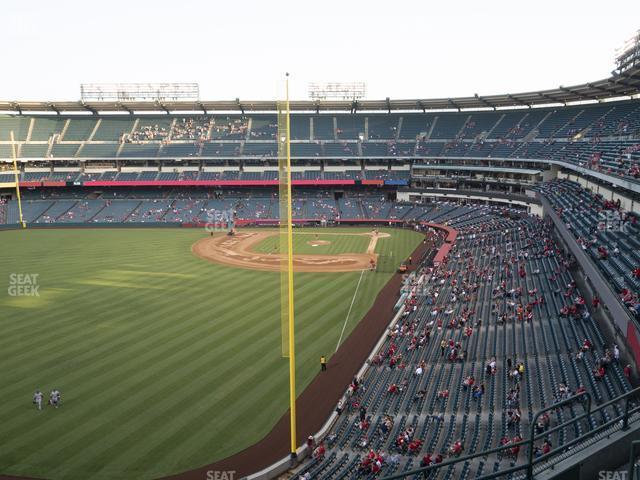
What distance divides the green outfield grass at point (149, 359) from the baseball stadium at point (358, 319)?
131 millimetres

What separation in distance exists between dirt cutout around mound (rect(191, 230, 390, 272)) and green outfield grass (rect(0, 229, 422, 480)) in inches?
96.0

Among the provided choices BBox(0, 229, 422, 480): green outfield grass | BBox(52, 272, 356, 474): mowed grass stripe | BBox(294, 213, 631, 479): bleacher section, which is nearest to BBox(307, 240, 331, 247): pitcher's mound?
BBox(0, 229, 422, 480): green outfield grass

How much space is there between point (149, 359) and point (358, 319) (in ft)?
44.3

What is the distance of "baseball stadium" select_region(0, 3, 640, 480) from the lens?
16.2 metres

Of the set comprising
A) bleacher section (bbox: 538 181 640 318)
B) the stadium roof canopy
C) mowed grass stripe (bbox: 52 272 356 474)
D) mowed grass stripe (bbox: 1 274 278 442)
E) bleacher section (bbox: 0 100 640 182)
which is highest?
the stadium roof canopy

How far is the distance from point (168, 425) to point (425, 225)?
174 feet

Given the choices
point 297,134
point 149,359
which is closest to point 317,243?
point 149,359

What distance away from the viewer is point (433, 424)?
17609mm

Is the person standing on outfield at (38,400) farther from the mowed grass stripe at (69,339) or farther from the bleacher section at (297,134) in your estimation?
the bleacher section at (297,134)

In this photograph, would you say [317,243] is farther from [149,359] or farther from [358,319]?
[149,359]

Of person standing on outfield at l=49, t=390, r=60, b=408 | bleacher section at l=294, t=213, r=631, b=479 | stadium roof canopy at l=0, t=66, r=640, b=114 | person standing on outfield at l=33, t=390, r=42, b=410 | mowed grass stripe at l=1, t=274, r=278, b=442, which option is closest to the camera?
bleacher section at l=294, t=213, r=631, b=479

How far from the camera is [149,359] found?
24.3m

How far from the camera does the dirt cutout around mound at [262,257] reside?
45688 millimetres

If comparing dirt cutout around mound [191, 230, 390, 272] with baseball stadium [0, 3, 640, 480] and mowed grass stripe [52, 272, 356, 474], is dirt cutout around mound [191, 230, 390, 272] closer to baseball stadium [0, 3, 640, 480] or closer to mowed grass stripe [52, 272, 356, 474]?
baseball stadium [0, 3, 640, 480]
